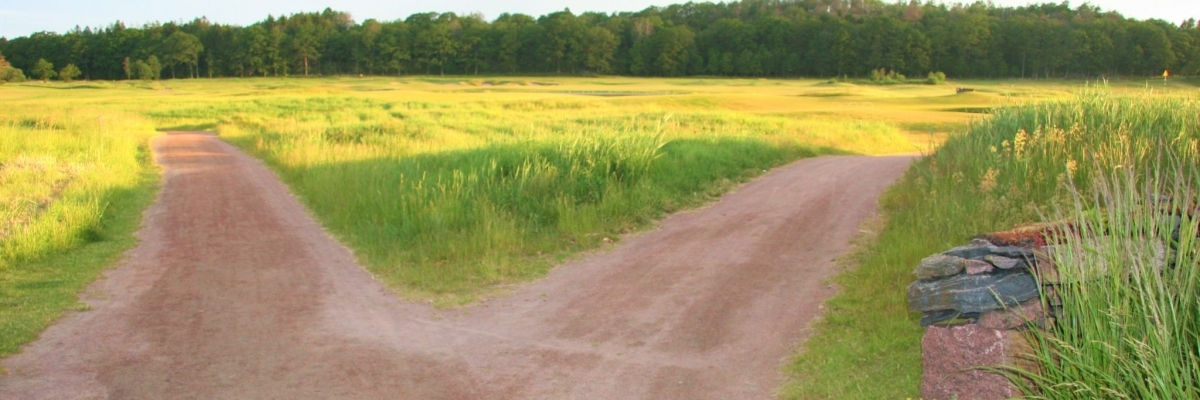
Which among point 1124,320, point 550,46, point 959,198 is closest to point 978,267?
point 1124,320

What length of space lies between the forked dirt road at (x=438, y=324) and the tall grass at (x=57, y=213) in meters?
0.35

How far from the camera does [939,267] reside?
5.55m

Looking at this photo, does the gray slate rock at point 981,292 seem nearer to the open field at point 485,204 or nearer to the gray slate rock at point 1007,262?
the gray slate rock at point 1007,262

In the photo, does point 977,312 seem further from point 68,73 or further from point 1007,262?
point 68,73

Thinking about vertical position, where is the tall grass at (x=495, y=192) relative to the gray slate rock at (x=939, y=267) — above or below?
below

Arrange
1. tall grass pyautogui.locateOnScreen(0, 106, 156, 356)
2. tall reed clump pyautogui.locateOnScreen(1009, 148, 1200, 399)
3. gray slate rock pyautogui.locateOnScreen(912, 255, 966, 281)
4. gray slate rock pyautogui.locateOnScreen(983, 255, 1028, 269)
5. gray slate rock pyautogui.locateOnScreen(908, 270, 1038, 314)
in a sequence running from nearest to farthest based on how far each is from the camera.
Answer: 1. tall reed clump pyautogui.locateOnScreen(1009, 148, 1200, 399)
2. gray slate rock pyautogui.locateOnScreen(908, 270, 1038, 314)
3. gray slate rock pyautogui.locateOnScreen(983, 255, 1028, 269)
4. gray slate rock pyautogui.locateOnScreen(912, 255, 966, 281)
5. tall grass pyautogui.locateOnScreen(0, 106, 156, 356)

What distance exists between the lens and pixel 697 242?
9.64 meters

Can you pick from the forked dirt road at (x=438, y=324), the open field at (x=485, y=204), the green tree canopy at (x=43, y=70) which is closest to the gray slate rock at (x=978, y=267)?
the open field at (x=485, y=204)

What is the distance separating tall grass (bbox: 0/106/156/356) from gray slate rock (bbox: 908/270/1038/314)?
20.8 feet

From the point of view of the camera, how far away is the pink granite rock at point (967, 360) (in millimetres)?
4691

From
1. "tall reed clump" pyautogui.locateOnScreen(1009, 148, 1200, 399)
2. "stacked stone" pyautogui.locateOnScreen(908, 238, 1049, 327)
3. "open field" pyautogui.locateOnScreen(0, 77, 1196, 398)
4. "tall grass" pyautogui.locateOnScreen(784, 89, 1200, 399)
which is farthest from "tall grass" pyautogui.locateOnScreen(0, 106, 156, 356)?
"tall reed clump" pyautogui.locateOnScreen(1009, 148, 1200, 399)

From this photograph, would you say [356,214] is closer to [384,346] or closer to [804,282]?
[384,346]

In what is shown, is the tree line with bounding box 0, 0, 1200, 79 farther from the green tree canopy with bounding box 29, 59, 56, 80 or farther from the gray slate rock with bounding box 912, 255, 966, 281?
the gray slate rock with bounding box 912, 255, 966, 281

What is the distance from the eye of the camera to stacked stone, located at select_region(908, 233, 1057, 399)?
473 centimetres
